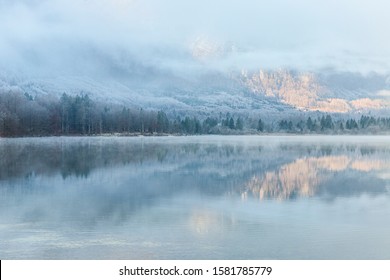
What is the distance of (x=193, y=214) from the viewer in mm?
12836

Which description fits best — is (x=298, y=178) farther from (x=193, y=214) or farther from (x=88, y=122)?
(x=88, y=122)

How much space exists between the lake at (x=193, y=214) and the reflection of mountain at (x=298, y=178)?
0.13ft

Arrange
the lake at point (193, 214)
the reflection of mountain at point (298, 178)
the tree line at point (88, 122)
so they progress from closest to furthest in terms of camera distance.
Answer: the lake at point (193, 214), the reflection of mountain at point (298, 178), the tree line at point (88, 122)

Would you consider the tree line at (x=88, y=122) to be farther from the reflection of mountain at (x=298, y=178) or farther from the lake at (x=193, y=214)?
the lake at (x=193, y=214)

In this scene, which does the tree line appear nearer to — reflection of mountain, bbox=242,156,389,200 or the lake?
reflection of mountain, bbox=242,156,389,200

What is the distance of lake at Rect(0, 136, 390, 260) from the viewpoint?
973 centimetres

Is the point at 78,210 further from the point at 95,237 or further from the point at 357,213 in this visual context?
the point at 357,213

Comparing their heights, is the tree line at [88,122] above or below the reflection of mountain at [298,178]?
above

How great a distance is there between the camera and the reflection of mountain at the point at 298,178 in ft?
53.6

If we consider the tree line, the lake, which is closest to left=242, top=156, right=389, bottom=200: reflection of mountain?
the lake

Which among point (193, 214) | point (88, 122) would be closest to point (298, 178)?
point (193, 214)

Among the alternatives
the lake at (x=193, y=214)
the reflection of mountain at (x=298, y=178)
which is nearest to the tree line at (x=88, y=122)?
the reflection of mountain at (x=298, y=178)
